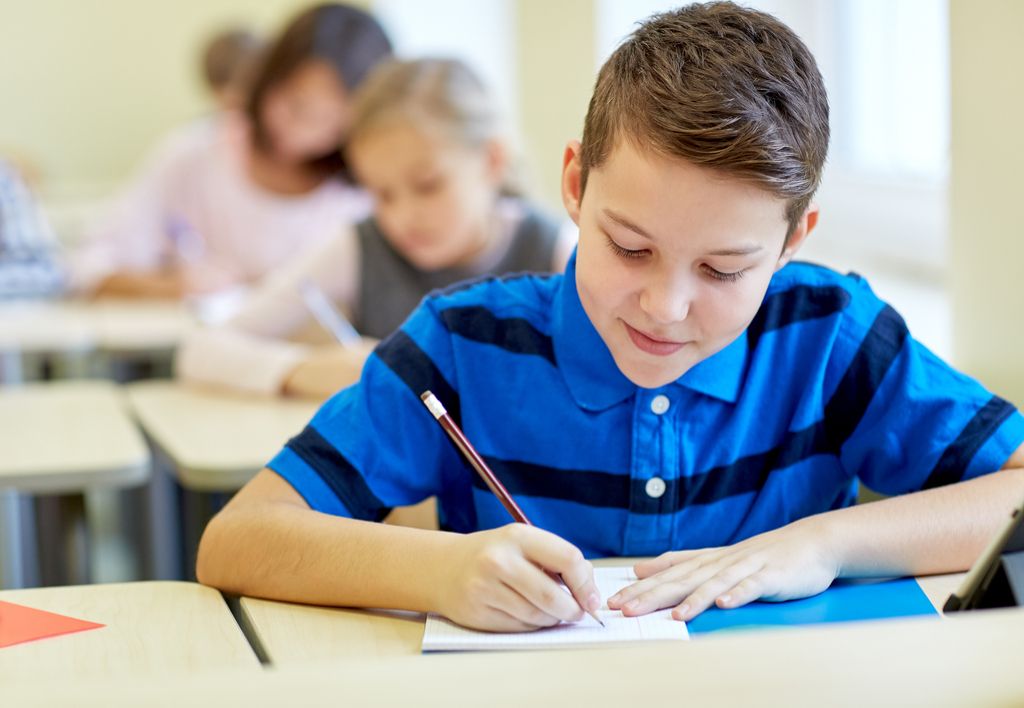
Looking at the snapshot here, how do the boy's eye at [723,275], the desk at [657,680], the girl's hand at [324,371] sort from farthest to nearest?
the girl's hand at [324,371], the boy's eye at [723,275], the desk at [657,680]

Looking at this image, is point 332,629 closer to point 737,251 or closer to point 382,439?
point 382,439

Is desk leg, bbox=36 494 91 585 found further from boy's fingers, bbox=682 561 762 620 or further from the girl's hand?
boy's fingers, bbox=682 561 762 620

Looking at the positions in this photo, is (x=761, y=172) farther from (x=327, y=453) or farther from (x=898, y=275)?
(x=898, y=275)

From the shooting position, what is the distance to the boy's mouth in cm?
107

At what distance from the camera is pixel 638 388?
1.17m

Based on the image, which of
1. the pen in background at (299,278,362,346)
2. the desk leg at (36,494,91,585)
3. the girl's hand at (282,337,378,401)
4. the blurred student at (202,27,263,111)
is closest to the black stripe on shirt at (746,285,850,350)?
the girl's hand at (282,337,378,401)

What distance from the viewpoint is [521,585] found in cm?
92

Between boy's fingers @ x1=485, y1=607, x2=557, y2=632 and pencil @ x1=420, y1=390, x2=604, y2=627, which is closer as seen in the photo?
boy's fingers @ x1=485, y1=607, x2=557, y2=632

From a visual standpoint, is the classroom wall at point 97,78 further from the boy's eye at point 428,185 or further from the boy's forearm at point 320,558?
the boy's forearm at point 320,558

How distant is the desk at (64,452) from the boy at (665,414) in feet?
1.94

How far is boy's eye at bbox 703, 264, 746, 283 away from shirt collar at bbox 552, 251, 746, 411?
0.50 ft

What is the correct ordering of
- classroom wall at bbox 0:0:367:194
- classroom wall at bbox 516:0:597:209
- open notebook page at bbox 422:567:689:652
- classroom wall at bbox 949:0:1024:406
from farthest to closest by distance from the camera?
classroom wall at bbox 0:0:367:194 → classroom wall at bbox 516:0:597:209 → classroom wall at bbox 949:0:1024:406 → open notebook page at bbox 422:567:689:652

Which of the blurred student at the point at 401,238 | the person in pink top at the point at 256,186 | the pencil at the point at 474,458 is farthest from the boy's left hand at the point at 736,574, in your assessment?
the person in pink top at the point at 256,186

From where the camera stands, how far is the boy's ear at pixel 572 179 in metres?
1.11
